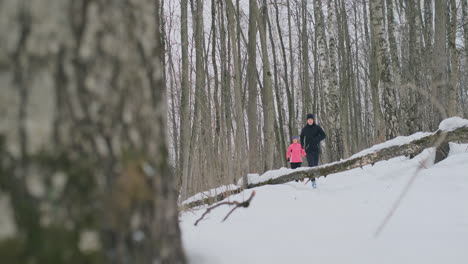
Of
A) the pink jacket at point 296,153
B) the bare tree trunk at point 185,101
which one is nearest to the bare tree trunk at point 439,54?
the pink jacket at point 296,153

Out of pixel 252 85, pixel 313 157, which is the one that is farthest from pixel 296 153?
pixel 252 85

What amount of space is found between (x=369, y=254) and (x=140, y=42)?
3.42 feet

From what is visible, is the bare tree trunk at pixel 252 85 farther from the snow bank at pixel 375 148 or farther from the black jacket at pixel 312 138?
the snow bank at pixel 375 148

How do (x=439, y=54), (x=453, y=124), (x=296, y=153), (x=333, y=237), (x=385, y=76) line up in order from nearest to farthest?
(x=333, y=237) → (x=453, y=124) → (x=439, y=54) → (x=385, y=76) → (x=296, y=153)

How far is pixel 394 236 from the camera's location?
159 centimetres

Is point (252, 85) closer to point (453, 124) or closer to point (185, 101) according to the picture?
point (185, 101)

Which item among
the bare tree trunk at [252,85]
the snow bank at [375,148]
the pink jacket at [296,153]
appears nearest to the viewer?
the snow bank at [375,148]

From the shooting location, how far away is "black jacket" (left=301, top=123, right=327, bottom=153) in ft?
25.8

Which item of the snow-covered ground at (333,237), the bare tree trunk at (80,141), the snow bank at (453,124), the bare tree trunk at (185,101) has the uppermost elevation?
the bare tree trunk at (185,101)

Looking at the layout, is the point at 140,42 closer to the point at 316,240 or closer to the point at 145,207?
the point at 145,207

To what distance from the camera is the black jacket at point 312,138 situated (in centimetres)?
788

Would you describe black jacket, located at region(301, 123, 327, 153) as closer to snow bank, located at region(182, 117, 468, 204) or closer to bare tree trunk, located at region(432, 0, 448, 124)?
bare tree trunk, located at region(432, 0, 448, 124)

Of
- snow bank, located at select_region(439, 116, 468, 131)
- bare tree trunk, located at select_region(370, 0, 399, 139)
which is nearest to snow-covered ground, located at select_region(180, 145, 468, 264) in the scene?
snow bank, located at select_region(439, 116, 468, 131)

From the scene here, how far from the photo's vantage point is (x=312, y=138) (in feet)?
25.9
